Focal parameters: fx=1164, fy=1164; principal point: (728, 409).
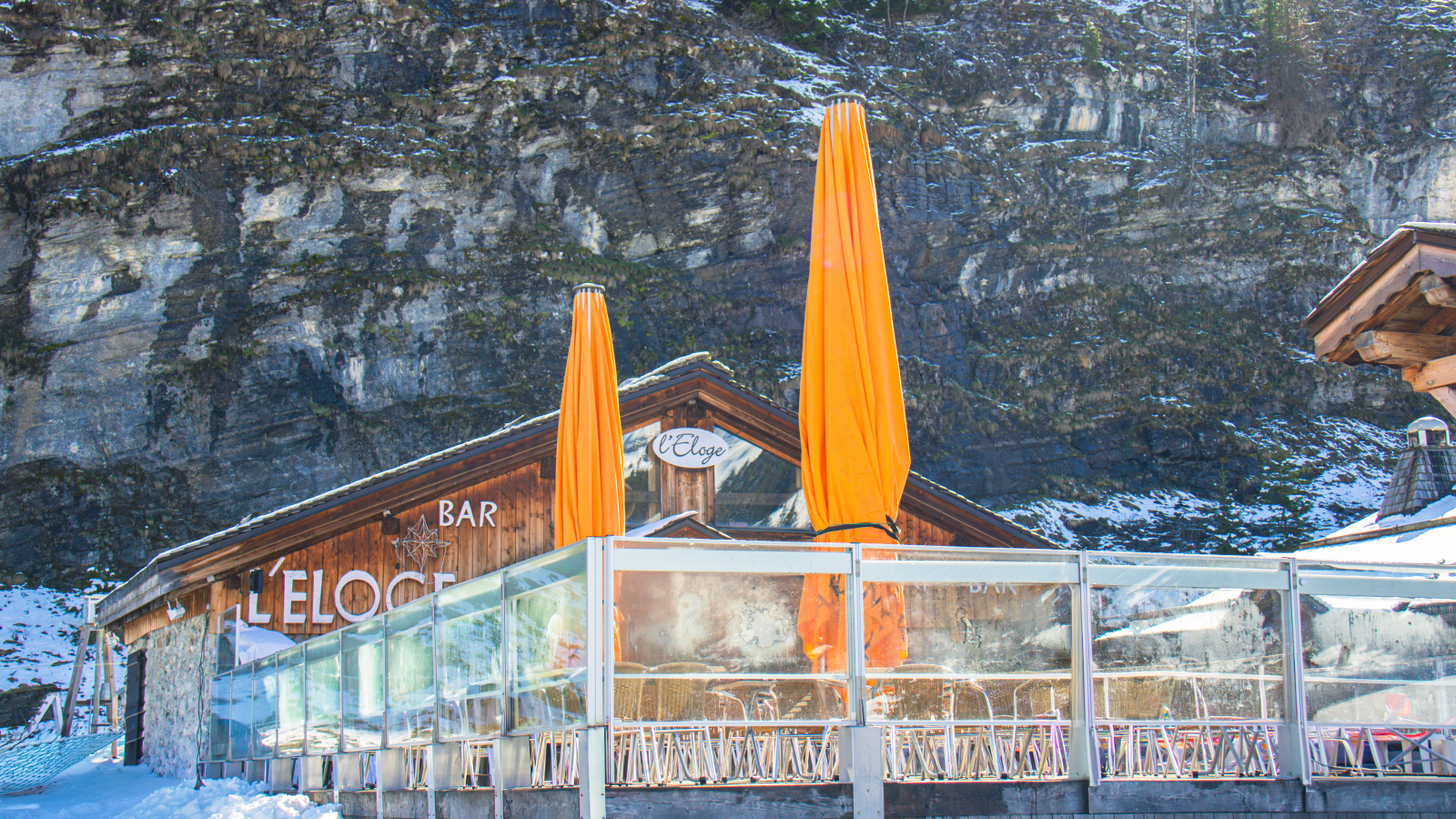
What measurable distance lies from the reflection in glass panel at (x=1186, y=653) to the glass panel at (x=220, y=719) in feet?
25.5

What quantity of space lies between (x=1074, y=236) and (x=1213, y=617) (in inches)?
1215

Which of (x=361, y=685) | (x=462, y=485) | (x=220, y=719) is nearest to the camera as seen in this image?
(x=361, y=685)

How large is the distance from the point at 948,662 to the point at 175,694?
10610mm

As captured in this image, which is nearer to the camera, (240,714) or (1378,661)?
(1378,661)

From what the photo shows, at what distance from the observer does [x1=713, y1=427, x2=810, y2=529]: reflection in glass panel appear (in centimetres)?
1347

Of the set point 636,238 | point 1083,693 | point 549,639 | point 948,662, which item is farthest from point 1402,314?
point 636,238

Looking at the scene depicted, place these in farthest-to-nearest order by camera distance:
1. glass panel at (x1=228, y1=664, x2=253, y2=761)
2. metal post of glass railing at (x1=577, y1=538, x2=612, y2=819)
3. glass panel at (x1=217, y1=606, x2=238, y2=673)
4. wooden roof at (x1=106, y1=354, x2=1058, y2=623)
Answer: wooden roof at (x1=106, y1=354, x2=1058, y2=623) → glass panel at (x1=217, y1=606, x2=238, y2=673) → glass panel at (x1=228, y1=664, x2=253, y2=761) → metal post of glass railing at (x1=577, y1=538, x2=612, y2=819)

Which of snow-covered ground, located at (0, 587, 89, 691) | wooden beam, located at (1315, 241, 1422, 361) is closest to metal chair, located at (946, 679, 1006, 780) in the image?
wooden beam, located at (1315, 241, 1422, 361)

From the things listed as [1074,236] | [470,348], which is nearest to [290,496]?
[470,348]

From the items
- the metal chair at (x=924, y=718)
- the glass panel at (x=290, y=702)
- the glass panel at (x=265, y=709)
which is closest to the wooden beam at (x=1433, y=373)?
the metal chair at (x=924, y=718)

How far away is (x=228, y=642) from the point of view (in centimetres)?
1076

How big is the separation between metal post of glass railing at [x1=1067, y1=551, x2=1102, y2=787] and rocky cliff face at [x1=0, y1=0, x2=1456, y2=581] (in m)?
24.4

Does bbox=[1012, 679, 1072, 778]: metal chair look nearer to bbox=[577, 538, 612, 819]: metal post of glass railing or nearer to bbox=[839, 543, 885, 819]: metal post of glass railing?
bbox=[839, 543, 885, 819]: metal post of glass railing

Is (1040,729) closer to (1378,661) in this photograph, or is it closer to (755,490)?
(1378,661)
